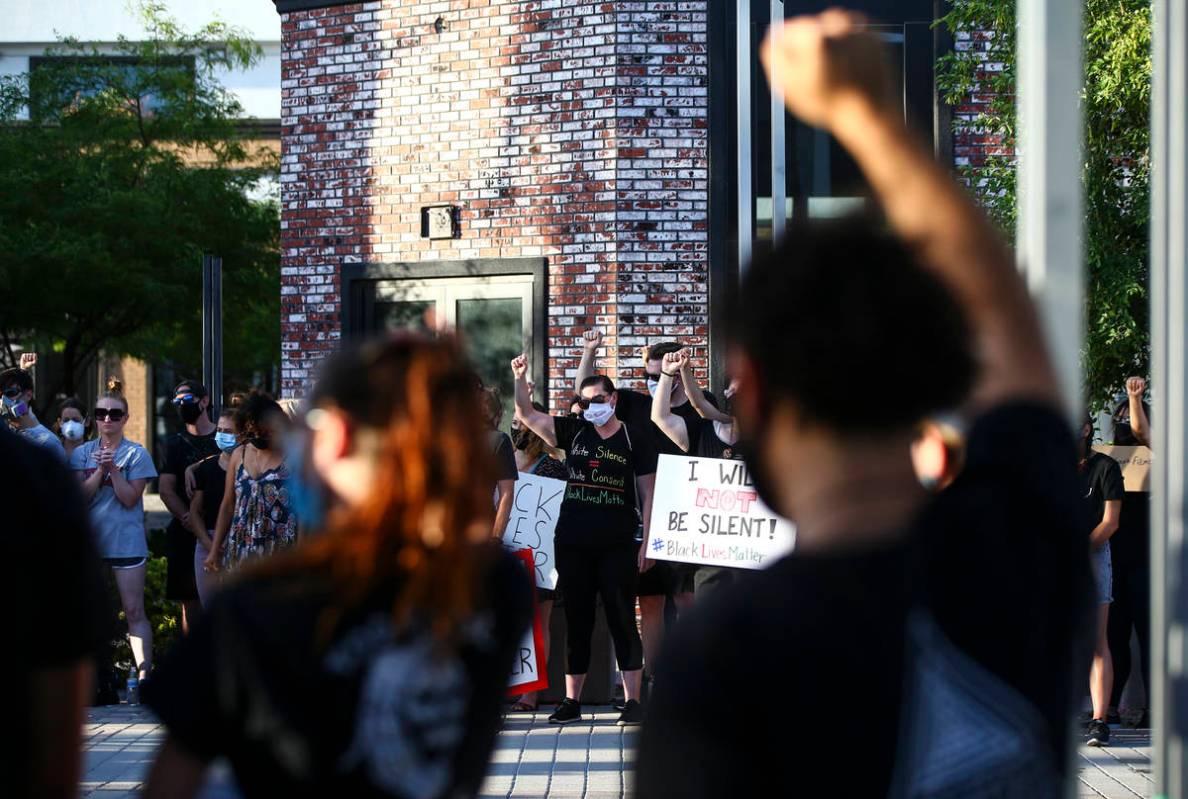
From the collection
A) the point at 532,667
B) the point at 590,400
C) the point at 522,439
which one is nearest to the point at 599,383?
the point at 590,400

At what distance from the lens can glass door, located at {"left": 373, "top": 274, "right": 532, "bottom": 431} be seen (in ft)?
42.8

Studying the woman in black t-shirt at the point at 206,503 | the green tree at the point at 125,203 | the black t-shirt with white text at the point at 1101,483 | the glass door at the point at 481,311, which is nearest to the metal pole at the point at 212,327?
the woman in black t-shirt at the point at 206,503

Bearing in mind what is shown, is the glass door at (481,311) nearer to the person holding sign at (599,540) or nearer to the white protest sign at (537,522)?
the white protest sign at (537,522)

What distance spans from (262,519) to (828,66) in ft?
22.5

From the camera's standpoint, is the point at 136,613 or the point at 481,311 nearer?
the point at 136,613


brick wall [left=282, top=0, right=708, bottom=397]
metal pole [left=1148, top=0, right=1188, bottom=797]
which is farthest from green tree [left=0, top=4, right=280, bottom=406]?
metal pole [left=1148, top=0, right=1188, bottom=797]

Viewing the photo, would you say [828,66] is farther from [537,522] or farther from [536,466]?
[536,466]

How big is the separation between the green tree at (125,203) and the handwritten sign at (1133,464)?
14663 mm

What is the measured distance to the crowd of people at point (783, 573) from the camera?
5.03ft

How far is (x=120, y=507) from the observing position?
9.98 m

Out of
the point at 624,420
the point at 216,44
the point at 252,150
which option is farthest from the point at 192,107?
the point at 624,420

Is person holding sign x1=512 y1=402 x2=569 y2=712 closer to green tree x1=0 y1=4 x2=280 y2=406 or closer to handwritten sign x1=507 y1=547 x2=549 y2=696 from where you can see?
handwritten sign x1=507 y1=547 x2=549 y2=696

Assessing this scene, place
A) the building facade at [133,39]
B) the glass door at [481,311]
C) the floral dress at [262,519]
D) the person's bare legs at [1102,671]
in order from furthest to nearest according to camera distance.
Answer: the building facade at [133,39]
the glass door at [481,311]
the person's bare legs at [1102,671]
the floral dress at [262,519]

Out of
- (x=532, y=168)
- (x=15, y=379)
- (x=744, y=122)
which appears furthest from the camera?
(x=532, y=168)
